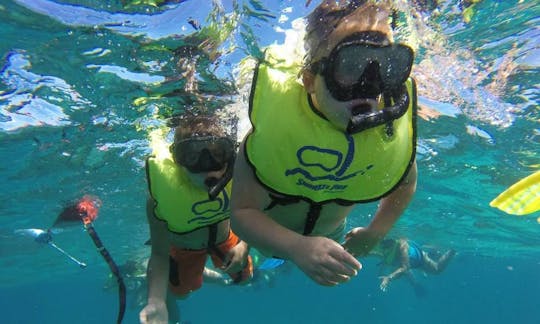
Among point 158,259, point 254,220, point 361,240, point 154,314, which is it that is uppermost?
point 254,220

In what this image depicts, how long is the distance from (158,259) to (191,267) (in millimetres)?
1002

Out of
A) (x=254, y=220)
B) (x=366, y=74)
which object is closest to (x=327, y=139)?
(x=366, y=74)

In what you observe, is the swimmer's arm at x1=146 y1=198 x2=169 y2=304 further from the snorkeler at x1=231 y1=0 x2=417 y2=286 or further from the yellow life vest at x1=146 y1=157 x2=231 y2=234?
the snorkeler at x1=231 y1=0 x2=417 y2=286

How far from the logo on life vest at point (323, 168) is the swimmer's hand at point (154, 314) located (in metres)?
3.21

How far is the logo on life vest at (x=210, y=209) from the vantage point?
6.28 metres

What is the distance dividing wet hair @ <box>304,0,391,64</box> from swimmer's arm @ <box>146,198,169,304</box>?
3.85 meters

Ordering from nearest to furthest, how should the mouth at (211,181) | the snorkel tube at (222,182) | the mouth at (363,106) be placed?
the mouth at (363,106) → the snorkel tube at (222,182) → the mouth at (211,181)

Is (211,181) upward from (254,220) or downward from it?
downward

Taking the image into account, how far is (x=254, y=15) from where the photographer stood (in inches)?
283

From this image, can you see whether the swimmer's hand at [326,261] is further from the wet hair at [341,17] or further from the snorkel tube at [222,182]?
the snorkel tube at [222,182]

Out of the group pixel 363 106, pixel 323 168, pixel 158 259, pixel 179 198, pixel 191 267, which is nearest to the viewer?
pixel 363 106

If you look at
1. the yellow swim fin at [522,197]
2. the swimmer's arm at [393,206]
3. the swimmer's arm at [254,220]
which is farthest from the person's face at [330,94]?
the yellow swim fin at [522,197]

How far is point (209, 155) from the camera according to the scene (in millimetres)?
5855

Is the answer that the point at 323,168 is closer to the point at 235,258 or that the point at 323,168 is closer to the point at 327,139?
the point at 327,139
